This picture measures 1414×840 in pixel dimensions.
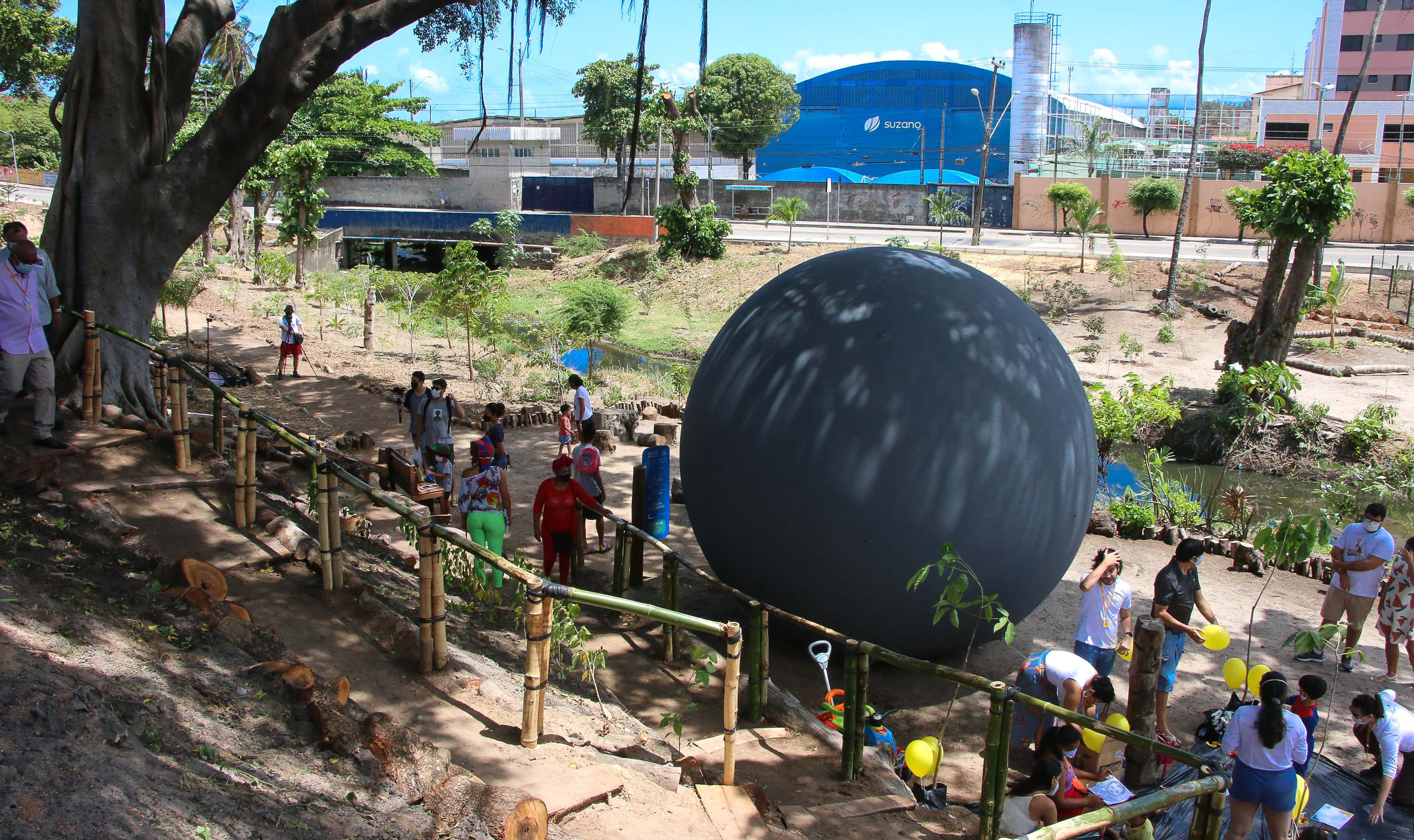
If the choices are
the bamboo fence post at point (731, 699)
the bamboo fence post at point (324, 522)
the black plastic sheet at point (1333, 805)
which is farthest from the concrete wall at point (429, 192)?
the black plastic sheet at point (1333, 805)

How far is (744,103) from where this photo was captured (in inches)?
2271

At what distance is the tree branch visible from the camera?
30.1ft

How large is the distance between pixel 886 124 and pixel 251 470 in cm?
6602

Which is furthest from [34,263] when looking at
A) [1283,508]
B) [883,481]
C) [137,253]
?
[1283,508]

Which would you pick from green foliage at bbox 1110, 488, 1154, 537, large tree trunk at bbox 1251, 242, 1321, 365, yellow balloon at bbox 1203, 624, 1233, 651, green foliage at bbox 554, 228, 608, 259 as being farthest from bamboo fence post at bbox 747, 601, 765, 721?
green foliage at bbox 554, 228, 608, 259

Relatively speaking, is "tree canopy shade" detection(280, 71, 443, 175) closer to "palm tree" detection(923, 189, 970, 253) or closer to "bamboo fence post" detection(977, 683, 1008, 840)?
"palm tree" detection(923, 189, 970, 253)

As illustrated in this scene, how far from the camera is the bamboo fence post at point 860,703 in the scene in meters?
5.48

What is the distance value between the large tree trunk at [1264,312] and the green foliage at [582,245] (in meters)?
24.1

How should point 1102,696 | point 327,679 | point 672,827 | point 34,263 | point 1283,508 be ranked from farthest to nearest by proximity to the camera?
point 1283,508, point 34,263, point 1102,696, point 327,679, point 672,827

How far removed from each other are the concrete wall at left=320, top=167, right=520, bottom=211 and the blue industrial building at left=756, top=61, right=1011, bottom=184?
2277 centimetres

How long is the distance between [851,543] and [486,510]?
119 inches

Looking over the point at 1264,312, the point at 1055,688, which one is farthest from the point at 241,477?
the point at 1264,312

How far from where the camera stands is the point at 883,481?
6215mm

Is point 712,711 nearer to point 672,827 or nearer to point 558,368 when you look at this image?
point 672,827
